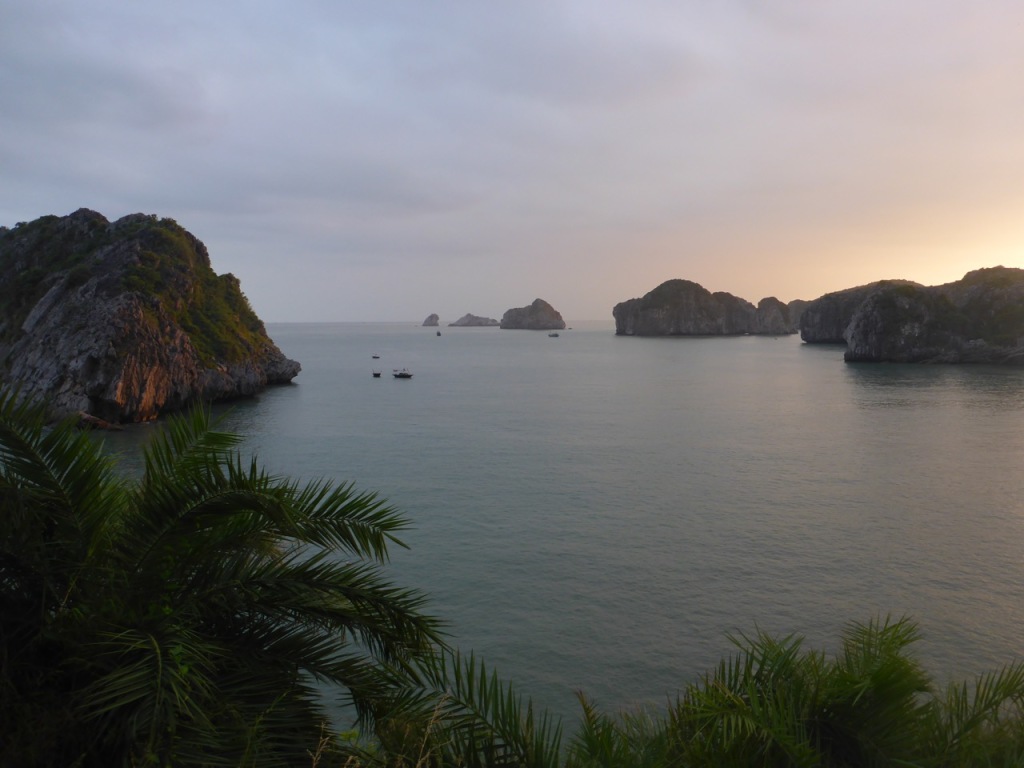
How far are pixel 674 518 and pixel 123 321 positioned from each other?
46560mm

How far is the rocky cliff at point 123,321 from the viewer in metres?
51.2

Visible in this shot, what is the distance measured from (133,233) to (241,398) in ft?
65.9

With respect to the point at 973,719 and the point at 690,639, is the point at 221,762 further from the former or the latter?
the point at 690,639

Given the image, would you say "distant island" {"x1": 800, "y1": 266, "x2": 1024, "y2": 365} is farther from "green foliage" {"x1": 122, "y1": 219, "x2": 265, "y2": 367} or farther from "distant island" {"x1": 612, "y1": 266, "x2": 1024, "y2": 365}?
"green foliage" {"x1": 122, "y1": 219, "x2": 265, "y2": 367}

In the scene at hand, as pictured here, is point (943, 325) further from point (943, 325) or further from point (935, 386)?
point (935, 386)

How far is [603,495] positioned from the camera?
31328 millimetres

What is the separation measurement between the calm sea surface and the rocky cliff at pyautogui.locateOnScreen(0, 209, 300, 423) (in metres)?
6.11

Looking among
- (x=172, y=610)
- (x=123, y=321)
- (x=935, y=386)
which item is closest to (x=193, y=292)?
(x=123, y=321)

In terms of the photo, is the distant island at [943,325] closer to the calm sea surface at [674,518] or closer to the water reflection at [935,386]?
the water reflection at [935,386]

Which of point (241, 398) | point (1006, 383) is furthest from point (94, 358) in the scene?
point (1006, 383)

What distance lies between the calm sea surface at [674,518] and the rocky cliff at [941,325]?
4797cm

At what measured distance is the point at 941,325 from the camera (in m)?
108

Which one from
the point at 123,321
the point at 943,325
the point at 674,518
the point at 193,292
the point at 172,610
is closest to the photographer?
the point at 172,610

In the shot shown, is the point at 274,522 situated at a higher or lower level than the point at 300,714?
higher
